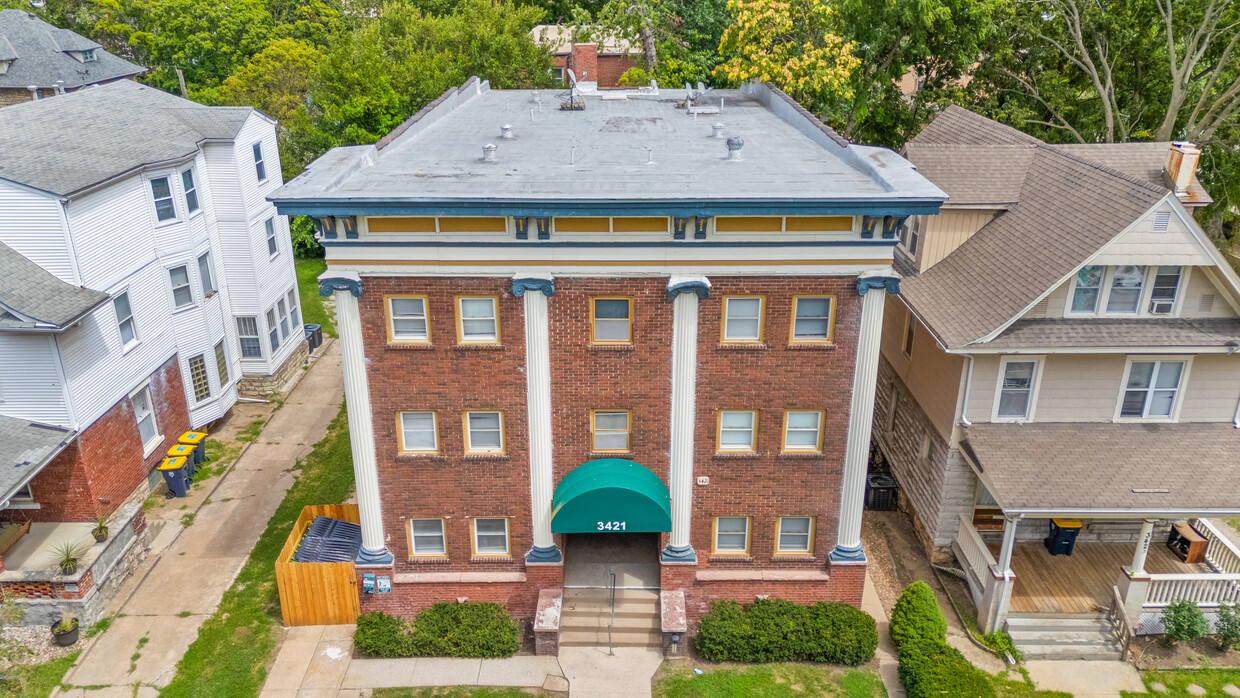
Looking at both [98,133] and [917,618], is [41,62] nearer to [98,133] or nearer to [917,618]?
[98,133]

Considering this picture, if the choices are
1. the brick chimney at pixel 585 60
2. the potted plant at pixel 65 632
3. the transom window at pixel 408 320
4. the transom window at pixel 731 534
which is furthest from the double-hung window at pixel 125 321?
the brick chimney at pixel 585 60

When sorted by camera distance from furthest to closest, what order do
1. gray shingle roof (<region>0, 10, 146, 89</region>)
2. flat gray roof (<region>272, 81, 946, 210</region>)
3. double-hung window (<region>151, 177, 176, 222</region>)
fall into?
1. gray shingle roof (<region>0, 10, 146, 89</region>)
2. double-hung window (<region>151, 177, 176, 222</region>)
3. flat gray roof (<region>272, 81, 946, 210</region>)

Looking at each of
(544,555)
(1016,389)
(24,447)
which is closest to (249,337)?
(24,447)

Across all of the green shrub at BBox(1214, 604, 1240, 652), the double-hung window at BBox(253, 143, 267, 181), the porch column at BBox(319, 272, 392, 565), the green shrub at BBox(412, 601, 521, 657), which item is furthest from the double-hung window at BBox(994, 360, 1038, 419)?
the double-hung window at BBox(253, 143, 267, 181)

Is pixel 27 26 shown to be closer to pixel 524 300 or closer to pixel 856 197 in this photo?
pixel 524 300

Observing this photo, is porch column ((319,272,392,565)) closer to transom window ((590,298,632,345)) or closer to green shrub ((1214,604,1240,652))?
transom window ((590,298,632,345))
